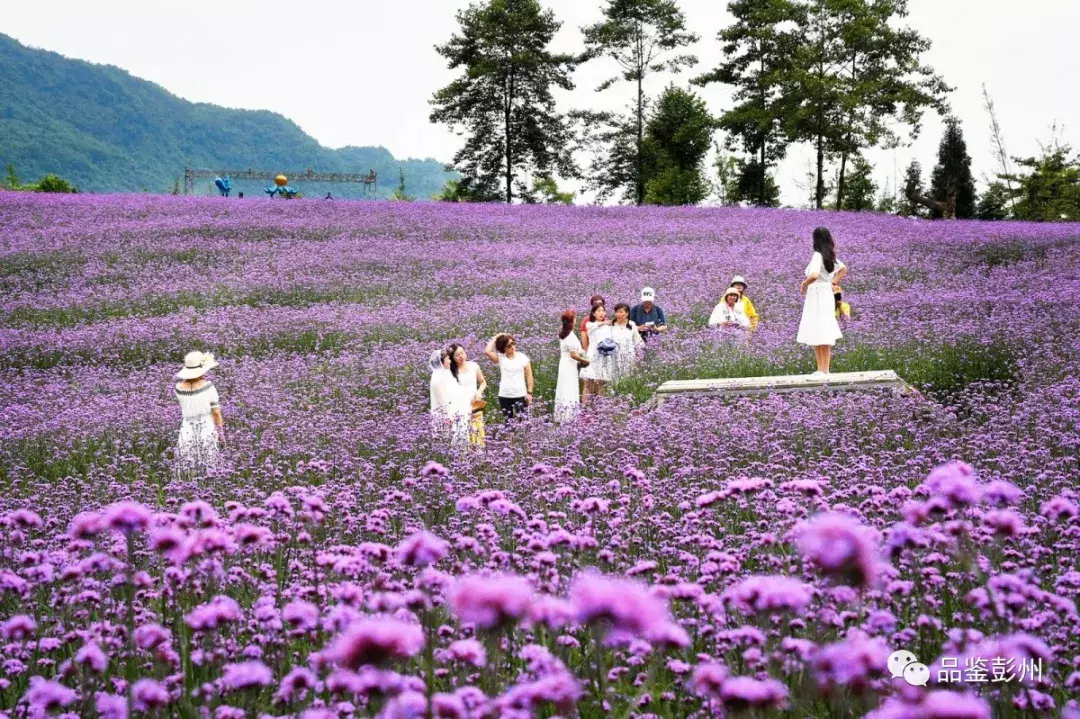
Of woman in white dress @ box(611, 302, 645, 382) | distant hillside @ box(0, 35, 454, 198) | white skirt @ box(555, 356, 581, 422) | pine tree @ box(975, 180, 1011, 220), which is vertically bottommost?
white skirt @ box(555, 356, 581, 422)

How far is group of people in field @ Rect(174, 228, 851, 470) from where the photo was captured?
29.1 feet

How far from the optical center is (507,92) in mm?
44781

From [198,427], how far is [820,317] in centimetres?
660

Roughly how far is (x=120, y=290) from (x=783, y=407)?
Result: 14050mm

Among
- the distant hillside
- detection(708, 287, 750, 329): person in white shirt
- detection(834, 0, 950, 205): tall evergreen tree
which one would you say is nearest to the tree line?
detection(834, 0, 950, 205): tall evergreen tree

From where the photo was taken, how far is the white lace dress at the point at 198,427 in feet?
27.3

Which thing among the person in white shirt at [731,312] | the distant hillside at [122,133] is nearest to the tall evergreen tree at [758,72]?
the person in white shirt at [731,312]

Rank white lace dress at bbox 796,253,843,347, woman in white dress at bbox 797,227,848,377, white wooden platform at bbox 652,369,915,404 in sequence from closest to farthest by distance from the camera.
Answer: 1. white wooden platform at bbox 652,369,915,404
2. woman in white dress at bbox 797,227,848,377
3. white lace dress at bbox 796,253,843,347

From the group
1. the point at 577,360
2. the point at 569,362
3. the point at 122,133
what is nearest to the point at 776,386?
the point at 577,360

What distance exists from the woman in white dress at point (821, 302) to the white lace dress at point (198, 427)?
20.7 feet

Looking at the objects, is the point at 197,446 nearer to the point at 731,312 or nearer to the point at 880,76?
the point at 731,312

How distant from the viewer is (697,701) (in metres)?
3.15

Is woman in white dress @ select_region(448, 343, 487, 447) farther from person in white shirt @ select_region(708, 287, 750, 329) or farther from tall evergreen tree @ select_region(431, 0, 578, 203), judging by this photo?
tall evergreen tree @ select_region(431, 0, 578, 203)

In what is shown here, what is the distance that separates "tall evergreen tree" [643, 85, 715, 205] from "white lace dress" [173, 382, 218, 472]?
3701 centimetres
